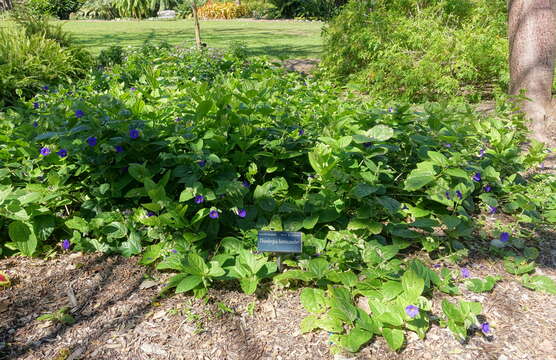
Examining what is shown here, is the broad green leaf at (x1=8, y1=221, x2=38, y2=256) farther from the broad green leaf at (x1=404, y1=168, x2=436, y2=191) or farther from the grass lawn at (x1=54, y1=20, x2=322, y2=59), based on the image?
the grass lawn at (x1=54, y1=20, x2=322, y2=59)

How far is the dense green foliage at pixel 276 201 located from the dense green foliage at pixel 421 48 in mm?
2414

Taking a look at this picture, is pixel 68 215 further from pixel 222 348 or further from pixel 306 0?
pixel 306 0

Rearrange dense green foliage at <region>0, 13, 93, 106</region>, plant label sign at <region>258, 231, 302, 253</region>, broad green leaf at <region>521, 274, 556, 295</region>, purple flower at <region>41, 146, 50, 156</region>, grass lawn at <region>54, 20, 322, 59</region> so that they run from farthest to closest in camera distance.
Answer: grass lawn at <region>54, 20, 322, 59</region>, dense green foliage at <region>0, 13, 93, 106</region>, purple flower at <region>41, 146, 50, 156</region>, broad green leaf at <region>521, 274, 556, 295</region>, plant label sign at <region>258, 231, 302, 253</region>

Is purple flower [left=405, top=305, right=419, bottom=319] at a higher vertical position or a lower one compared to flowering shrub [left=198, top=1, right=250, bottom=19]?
lower

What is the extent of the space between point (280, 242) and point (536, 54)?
11.3 feet

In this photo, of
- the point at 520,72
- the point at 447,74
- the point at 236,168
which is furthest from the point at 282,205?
the point at 447,74

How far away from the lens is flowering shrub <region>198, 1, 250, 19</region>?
854 inches

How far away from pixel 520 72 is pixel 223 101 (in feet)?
10.2

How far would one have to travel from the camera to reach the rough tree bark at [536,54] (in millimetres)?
3725

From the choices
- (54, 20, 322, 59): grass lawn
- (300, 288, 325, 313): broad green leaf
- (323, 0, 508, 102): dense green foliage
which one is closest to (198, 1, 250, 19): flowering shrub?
(54, 20, 322, 59): grass lawn

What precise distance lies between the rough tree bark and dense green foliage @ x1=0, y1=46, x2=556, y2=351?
4.62ft

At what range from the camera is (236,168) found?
2.54 m

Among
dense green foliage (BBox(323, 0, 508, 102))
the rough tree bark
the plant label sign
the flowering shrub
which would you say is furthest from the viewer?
the flowering shrub

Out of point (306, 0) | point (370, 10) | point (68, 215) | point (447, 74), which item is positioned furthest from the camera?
point (306, 0)
